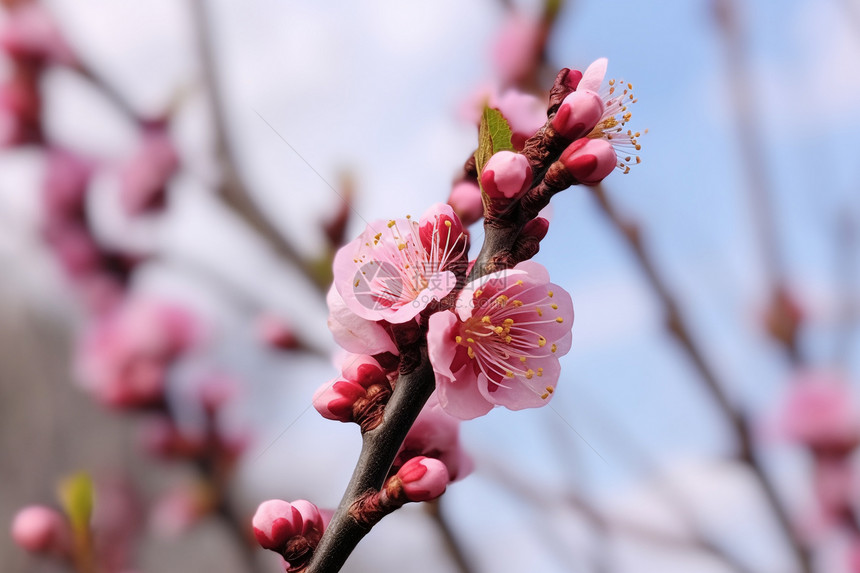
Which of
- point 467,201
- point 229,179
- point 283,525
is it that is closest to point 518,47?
point 229,179

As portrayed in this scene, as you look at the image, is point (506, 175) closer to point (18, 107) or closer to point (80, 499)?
point (80, 499)

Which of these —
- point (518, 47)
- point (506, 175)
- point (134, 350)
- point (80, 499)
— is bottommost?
point (134, 350)

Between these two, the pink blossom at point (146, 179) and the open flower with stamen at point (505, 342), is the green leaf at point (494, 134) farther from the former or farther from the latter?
the pink blossom at point (146, 179)

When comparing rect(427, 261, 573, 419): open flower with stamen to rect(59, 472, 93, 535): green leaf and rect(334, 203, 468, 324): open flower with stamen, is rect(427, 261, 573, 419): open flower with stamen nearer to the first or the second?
rect(334, 203, 468, 324): open flower with stamen

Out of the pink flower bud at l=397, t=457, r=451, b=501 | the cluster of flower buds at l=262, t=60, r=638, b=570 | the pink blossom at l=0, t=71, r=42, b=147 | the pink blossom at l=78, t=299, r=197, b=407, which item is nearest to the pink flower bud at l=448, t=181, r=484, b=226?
the cluster of flower buds at l=262, t=60, r=638, b=570

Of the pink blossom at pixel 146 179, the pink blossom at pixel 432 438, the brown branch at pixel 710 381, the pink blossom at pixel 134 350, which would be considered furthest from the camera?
the pink blossom at pixel 146 179

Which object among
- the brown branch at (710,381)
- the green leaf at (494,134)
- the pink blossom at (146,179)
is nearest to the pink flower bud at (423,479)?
the green leaf at (494,134)

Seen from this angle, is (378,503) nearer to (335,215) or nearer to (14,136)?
(335,215)
